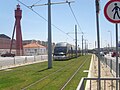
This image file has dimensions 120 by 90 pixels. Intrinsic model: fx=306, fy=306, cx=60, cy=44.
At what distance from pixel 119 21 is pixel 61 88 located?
8334 millimetres

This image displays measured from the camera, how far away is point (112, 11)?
7.95 metres

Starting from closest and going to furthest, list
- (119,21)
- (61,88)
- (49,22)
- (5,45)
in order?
(119,21), (61,88), (49,22), (5,45)

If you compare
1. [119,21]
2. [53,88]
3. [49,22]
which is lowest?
[53,88]

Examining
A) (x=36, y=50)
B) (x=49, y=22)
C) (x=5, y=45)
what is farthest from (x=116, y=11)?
(x=36, y=50)

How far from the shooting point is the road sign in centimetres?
789

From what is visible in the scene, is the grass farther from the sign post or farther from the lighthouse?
the lighthouse

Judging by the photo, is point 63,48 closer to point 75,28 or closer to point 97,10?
point 75,28

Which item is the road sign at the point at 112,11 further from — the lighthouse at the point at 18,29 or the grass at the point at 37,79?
the lighthouse at the point at 18,29

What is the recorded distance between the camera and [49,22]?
35.1 metres

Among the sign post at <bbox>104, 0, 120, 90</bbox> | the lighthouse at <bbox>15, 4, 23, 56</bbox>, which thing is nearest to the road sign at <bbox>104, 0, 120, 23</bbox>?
the sign post at <bbox>104, 0, 120, 90</bbox>

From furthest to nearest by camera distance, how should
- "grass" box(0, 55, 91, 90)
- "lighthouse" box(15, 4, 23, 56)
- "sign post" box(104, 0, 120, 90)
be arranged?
"lighthouse" box(15, 4, 23, 56) < "grass" box(0, 55, 91, 90) < "sign post" box(104, 0, 120, 90)

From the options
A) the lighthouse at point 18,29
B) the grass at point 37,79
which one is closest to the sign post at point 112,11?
the grass at point 37,79

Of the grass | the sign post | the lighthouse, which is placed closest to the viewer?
the sign post

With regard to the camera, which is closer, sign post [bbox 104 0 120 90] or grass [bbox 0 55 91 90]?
sign post [bbox 104 0 120 90]
